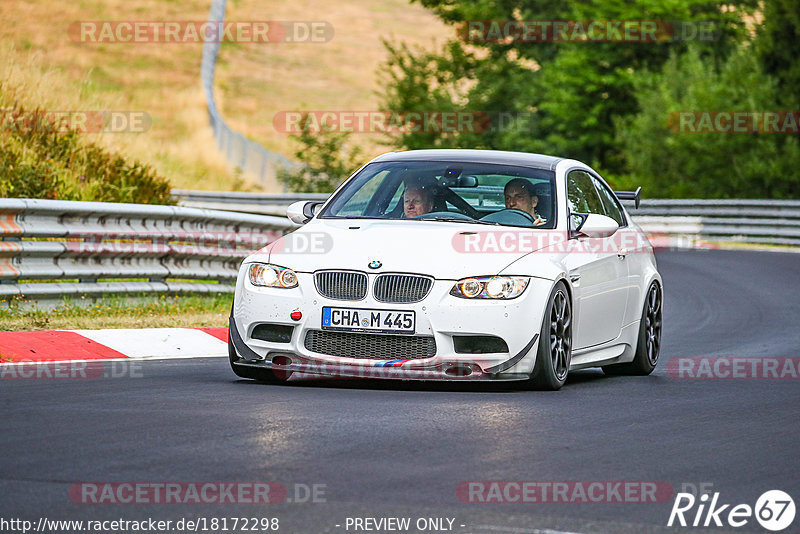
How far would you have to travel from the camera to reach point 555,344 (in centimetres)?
946

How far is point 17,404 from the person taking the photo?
7.97 m

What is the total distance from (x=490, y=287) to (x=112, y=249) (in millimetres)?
5480

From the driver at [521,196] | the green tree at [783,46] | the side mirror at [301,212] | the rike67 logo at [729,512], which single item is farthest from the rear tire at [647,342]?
the green tree at [783,46]

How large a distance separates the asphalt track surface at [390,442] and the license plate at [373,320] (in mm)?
394

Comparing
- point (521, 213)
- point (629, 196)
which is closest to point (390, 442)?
point (521, 213)

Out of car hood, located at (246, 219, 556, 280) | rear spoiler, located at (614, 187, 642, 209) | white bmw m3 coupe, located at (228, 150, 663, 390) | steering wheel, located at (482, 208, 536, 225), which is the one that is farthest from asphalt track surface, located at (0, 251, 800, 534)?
rear spoiler, located at (614, 187, 642, 209)

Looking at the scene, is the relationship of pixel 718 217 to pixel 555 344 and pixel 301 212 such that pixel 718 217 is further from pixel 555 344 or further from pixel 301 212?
pixel 555 344

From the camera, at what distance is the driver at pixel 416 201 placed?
403 inches

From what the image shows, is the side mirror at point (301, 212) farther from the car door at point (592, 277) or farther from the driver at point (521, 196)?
the car door at point (592, 277)

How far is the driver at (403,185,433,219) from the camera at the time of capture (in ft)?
33.6

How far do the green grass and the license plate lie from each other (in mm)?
3661

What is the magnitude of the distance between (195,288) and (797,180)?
26.6 metres

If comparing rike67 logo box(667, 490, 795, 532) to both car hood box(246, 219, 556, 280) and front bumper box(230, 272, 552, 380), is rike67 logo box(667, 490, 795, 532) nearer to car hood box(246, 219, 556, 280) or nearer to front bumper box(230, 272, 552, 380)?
front bumper box(230, 272, 552, 380)

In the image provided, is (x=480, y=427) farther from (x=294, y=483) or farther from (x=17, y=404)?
(x=17, y=404)
